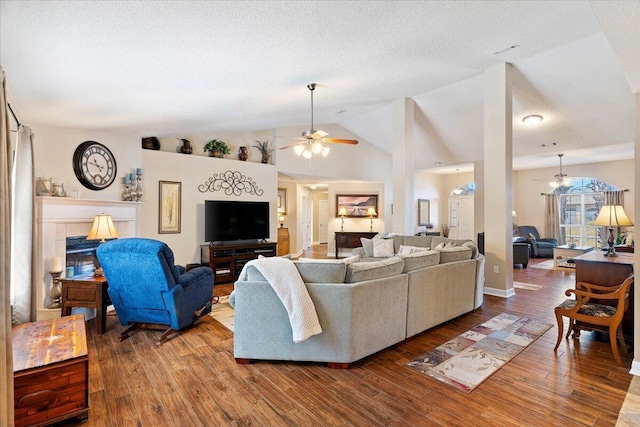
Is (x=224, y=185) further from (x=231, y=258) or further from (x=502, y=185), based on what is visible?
(x=502, y=185)

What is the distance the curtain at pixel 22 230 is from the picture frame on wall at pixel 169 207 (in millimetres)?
2608

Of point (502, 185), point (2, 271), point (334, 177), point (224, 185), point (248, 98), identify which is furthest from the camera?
point (334, 177)

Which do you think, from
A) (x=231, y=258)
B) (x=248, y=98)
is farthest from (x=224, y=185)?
(x=248, y=98)

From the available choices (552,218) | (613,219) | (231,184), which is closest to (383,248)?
(613,219)

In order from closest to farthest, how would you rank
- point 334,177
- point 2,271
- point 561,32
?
point 2,271, point 561,32, point 334,177

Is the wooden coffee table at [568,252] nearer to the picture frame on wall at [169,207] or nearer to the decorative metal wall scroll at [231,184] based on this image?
the decorative metal wall scroll at [231,184]

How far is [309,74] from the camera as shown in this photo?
3914 millimetres

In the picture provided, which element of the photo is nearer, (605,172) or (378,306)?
(378,306)

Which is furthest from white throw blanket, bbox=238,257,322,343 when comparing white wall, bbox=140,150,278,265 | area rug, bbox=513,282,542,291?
area rug, bbox=513,282,542,291

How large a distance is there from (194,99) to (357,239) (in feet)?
21.5

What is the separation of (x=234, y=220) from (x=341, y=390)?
15.3ft

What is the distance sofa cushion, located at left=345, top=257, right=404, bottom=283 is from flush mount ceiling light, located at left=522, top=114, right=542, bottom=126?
16.3 ft

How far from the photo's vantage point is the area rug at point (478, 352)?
263 cm

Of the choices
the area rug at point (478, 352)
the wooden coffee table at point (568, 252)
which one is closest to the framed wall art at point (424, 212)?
the wooden coffee table at point (568, 252)
